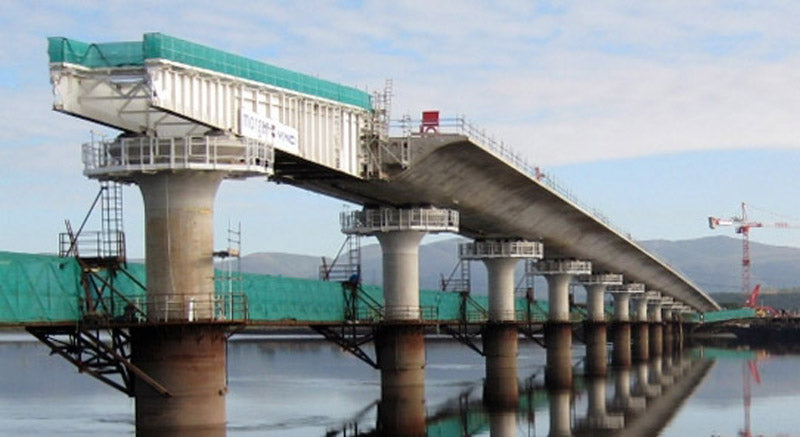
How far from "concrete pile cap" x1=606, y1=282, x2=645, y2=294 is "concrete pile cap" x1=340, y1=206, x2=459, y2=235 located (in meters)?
92.0

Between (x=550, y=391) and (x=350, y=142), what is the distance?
40.2 m

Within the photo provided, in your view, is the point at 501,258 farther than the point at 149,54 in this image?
Yes

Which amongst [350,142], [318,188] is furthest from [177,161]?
[318,188]

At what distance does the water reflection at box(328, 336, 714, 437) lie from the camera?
70.8m

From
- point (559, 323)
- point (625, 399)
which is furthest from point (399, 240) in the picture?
point (559, 323)

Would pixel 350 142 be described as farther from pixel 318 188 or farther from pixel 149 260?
pixel 149 260

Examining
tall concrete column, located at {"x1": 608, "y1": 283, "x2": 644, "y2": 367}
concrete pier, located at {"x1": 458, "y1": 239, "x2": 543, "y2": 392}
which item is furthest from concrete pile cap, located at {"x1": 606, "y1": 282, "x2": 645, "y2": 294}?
concrete pier, located at {"x1": 458, "y1": 239, "x2": 543, "y2": 392}

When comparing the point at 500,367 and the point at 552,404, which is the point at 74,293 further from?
the point at 500,367

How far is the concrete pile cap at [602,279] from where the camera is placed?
154 metres

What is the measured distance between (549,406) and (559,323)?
39.1 m

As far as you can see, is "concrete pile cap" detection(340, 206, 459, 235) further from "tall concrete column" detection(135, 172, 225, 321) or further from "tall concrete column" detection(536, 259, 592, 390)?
"tall concrete column" detection(135, 172, 225, 321)

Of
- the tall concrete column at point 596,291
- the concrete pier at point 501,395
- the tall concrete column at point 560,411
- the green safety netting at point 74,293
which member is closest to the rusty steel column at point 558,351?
the concrete pier at point 501,395

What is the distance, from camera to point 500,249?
11038 cm

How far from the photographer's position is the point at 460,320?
100938mm
